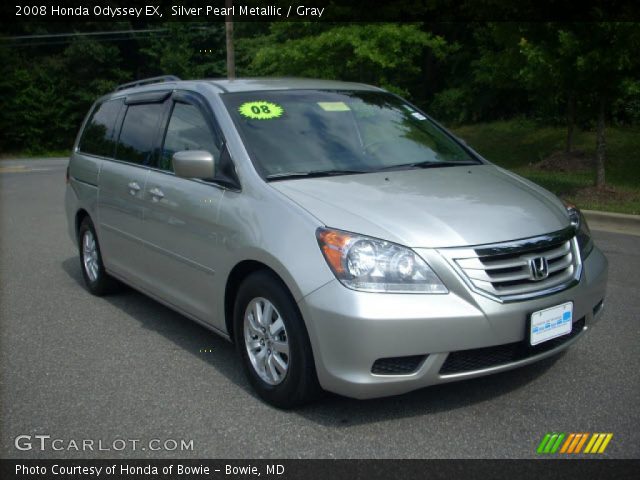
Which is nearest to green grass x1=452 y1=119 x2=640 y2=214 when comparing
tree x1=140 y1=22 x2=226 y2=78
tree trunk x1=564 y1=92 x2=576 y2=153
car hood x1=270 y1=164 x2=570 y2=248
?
tree trunk x1=564 y1=92 x2=576 y2=153

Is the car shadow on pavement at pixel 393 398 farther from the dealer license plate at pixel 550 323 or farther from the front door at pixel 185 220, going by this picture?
the dealer license plate at pixel 550 323

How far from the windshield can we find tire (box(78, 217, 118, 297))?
2388mm

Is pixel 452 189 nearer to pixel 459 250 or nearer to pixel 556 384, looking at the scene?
pixel 459 250

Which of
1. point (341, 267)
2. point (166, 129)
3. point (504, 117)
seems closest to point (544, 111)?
point (504, 117)

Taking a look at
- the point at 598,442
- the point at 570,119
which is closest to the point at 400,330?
the point at 598,442

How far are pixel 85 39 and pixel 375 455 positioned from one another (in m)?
49.4

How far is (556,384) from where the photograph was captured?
399cm

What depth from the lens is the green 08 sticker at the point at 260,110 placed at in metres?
4.46

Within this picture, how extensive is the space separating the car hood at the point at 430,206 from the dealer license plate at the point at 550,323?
1.34 ft

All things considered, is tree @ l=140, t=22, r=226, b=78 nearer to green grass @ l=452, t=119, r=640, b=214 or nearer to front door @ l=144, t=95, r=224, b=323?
green grass @ l=452, t=119, r=640, b=214

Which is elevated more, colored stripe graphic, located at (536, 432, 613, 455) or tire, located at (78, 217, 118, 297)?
colored stripe graphic, located at (536, 432, 613, 455)

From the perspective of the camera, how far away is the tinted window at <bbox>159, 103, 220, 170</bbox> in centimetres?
449

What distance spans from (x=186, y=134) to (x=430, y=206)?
197 cm
